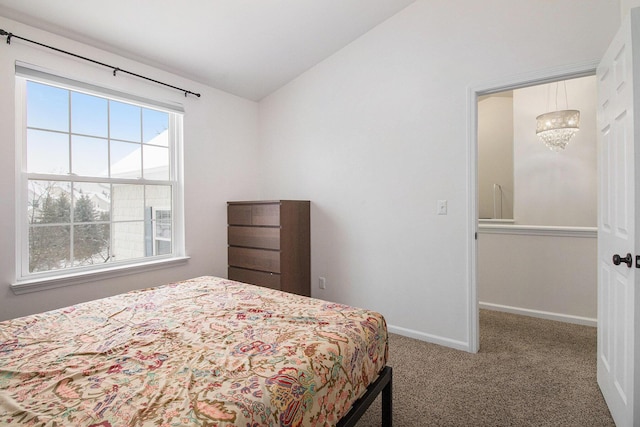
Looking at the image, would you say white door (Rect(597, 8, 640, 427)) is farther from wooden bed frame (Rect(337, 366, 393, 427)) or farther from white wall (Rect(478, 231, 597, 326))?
white wall (Rect(478, 231, 597, 326))

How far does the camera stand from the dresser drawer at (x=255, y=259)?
3.03 m

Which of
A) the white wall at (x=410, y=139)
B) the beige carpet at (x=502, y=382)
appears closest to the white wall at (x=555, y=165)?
the beige carpet at (x=502, y=382)

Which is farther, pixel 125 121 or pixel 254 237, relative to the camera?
pixel 254 237

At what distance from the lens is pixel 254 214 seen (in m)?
3.18

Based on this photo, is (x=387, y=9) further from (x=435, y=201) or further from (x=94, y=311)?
(x=94, y=311)

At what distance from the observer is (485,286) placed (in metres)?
3.47

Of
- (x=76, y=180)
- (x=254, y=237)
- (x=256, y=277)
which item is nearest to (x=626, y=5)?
(x=254, y=237)

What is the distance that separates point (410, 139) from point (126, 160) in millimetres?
2442

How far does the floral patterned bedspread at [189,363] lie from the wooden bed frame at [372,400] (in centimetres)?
5

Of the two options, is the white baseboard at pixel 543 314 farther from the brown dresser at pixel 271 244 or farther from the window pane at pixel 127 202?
the window pane at pixel 127 202

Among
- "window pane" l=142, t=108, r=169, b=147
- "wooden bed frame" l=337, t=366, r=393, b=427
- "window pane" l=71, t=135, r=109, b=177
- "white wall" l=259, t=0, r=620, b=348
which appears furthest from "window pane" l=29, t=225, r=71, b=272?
"wooden bed frame" l=337, t=366, r=393, b=427

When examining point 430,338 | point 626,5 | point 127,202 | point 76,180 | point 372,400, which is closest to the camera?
point 372,400

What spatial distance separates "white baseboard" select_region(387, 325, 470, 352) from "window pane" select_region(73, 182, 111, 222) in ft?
8.60

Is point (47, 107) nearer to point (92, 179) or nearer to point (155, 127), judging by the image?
point (92, 179)
